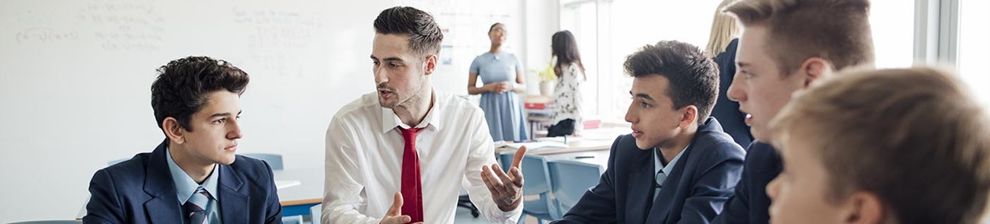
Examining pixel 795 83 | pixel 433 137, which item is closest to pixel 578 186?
pixel 433 137

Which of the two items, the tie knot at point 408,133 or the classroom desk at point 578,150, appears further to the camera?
the classroom desk at point 578,150

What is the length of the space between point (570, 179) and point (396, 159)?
1353 millimetres

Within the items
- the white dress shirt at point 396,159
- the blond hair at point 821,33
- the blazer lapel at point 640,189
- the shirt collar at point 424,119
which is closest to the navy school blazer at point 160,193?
the white dress shirt at point 396,159

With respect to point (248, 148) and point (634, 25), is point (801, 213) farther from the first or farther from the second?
point (634, 25)

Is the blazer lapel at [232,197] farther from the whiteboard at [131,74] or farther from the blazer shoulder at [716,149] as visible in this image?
the whiteboard at [131,74]

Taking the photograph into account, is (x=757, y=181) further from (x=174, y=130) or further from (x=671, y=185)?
(x=174, y=130)

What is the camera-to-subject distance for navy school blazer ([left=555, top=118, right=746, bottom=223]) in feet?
5.40

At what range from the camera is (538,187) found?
12.2ft

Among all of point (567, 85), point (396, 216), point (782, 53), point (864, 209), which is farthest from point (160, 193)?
point (567, 85)

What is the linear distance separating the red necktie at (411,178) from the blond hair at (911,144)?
146 centimetres

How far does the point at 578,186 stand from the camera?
3.32 meters

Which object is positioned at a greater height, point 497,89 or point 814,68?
point 814,68

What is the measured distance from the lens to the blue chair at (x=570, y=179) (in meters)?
3.18

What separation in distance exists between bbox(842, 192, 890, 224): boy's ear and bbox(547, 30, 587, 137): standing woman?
465cm
